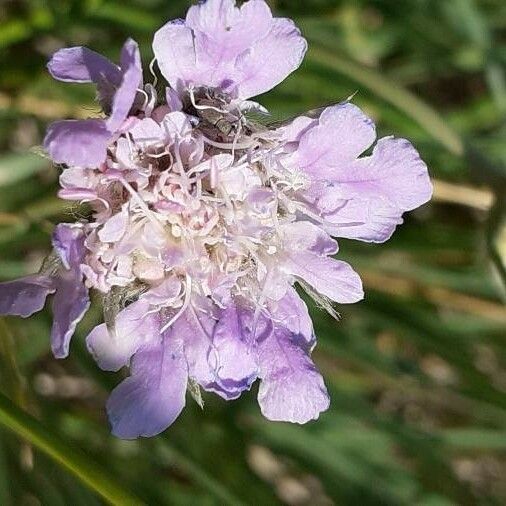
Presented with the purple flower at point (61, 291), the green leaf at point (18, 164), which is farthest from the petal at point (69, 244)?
the green leaf at point (18, 164)

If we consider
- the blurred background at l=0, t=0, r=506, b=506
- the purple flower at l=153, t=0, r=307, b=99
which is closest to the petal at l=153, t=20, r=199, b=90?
the purple flower at l=153, t=0, r=307, b=99

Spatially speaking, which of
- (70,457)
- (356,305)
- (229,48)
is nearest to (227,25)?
(229,48)

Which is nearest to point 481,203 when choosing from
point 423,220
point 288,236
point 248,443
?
point 423,220

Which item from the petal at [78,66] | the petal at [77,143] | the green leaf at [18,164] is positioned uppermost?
the petal at [78,66]

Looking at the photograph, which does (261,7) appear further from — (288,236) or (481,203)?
(481,203)

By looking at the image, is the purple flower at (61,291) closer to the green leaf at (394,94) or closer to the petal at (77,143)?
the petal at (77,143)

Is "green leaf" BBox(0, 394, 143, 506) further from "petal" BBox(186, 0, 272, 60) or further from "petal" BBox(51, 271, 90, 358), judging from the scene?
"petal" BBox(186, 0, 272, 60)
